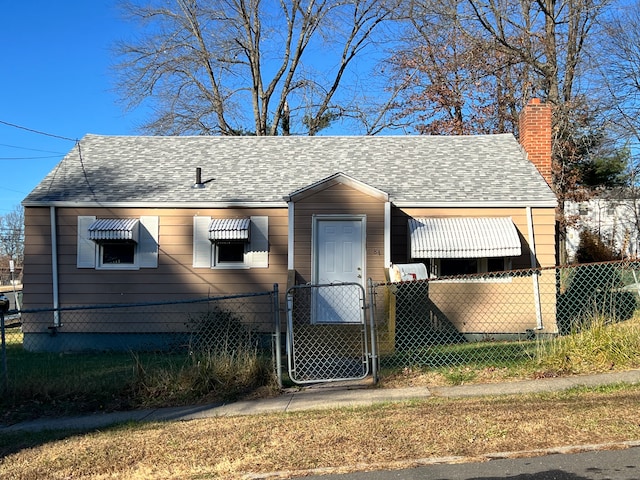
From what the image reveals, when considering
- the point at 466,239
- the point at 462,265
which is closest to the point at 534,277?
the point at 462,265

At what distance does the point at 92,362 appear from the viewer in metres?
9.38

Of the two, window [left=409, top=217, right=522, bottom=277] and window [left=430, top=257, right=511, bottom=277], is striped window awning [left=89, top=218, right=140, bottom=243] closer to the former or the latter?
window [left=409, top=217, right=522, bottom=277]

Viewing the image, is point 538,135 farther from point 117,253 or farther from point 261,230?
point 117,253

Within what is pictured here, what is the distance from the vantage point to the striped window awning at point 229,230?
10.5m

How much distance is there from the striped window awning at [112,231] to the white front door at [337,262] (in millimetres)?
3574

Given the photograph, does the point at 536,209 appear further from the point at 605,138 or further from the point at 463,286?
the point at 605,138

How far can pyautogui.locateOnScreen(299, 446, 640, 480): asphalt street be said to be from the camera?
3827 mm

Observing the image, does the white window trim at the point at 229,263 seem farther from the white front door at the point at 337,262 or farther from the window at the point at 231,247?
the white front door at the point at 337,262

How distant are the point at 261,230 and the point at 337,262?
165 cm

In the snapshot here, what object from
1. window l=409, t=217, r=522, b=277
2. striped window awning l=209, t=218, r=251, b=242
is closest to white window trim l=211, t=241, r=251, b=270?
striped window awning l=209, t=218, r=251, b=242

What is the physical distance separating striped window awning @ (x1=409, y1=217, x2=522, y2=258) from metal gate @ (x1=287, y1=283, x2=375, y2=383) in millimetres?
1561

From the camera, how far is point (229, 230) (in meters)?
10.6

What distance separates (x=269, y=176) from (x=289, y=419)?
7135 millimetres

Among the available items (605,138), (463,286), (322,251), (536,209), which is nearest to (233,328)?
(322,251)
